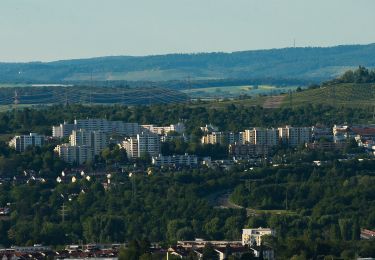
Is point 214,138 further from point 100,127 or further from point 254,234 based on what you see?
point 254,234

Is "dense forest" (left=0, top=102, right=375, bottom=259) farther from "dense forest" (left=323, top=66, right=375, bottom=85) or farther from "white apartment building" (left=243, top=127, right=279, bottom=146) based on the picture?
"dense forest" (left=323, top=66, right=375, bottom=85)

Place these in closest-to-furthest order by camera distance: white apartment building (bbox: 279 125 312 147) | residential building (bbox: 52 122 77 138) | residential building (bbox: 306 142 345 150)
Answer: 1. residential building (bbox: 306 142 345 150)
2. white apartment building (bbox: 279 125 312 147)
3. residential building (bbox: 52 122 77 138)

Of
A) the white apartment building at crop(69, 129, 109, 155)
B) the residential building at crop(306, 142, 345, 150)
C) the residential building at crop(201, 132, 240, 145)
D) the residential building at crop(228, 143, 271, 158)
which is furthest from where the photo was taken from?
the residential building at crop(201, 132, 240, 145)

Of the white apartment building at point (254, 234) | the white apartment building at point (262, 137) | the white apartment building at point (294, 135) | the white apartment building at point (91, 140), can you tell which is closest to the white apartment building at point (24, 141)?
the white apartment building at point (91, 140)

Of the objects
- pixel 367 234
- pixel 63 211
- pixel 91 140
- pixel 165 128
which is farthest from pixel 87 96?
pixel 367 234

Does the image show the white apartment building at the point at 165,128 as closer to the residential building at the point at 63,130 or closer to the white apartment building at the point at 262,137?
the residential building at the point at 63,130

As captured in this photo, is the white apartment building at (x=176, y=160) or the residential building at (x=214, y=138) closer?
the white apartment building at (x=176, y=160)

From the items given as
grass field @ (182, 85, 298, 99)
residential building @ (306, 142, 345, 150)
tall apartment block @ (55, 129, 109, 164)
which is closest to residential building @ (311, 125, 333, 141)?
residential building @ (306, 142, 345, 150)
